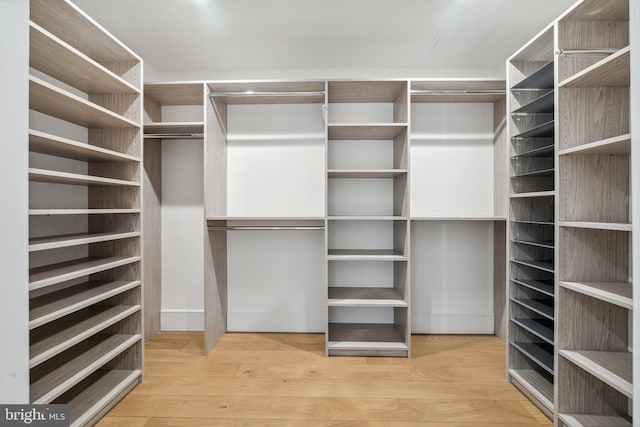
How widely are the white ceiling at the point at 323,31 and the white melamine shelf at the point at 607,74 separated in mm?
797

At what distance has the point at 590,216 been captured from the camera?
1658mm

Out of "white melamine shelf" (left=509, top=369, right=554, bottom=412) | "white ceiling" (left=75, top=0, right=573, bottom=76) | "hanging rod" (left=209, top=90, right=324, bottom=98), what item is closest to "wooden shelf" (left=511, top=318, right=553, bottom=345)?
"white melamine shelf" (left=509, top=369, right=554, bottom=412)

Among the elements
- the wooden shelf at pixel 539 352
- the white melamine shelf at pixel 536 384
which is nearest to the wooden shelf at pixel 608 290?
the wooden shelf at pixel 539 352

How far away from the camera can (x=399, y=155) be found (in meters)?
2.72

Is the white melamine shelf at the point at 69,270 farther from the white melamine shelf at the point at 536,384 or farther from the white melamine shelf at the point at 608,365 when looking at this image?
the white melamine shelf at the point at 536,384

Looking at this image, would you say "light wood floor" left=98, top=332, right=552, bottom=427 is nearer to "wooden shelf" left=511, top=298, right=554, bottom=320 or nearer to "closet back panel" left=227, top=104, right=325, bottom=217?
"wooden shelf" left=511, top=298, right=554, bottom=320

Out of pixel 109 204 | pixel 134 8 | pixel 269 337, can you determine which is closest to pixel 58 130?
pixel 109 204

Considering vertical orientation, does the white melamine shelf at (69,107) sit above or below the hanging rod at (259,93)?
below

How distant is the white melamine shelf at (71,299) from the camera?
147cm

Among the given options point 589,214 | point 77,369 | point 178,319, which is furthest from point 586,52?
point 178,319

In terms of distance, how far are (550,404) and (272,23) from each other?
9.30 feet

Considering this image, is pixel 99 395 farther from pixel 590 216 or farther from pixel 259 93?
pixel 590 216

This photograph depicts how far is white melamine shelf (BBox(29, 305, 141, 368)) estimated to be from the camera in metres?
1.45

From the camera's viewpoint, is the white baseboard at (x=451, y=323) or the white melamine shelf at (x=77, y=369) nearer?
the white melamine shelf at (x=77, y=369)
